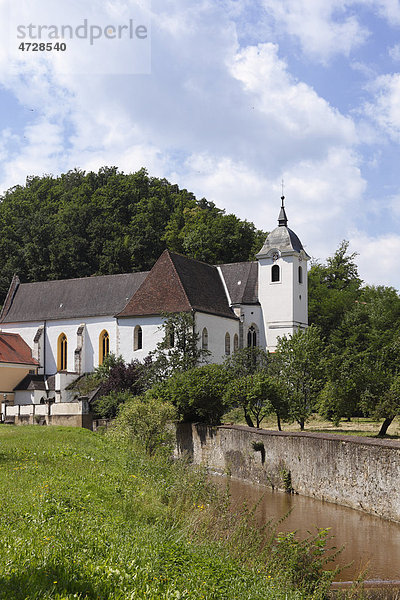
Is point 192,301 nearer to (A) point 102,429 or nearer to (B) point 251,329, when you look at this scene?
(B) point 251,329

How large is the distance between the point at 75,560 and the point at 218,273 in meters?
50.8

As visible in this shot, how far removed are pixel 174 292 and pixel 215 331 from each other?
4.42 metres

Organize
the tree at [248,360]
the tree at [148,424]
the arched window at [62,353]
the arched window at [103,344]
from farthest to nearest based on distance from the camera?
the arched window at [62,353] → the arched window at [103,344] → the tree at [248,360] → the tree at [148,424]

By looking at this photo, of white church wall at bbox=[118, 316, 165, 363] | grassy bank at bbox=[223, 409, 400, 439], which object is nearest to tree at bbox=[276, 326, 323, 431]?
grassy bank at bbox=[223, 409, 400, 439]

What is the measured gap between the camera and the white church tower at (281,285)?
184ft

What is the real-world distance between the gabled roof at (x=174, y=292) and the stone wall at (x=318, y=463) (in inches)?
944

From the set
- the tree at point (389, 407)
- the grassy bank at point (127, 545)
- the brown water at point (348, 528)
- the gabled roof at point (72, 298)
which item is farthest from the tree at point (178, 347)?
the grassy bank at point (127, 545)

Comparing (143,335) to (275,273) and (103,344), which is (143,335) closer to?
(103,344)

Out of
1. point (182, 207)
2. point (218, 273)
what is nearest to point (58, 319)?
point (218, 273)

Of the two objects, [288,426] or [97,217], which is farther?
[97,217]

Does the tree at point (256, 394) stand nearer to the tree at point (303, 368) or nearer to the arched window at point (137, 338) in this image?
the tree at point (303, 368)

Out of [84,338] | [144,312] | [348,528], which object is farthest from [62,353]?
[348,528]

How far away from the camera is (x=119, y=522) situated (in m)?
9.84

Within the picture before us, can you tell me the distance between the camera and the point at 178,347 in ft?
149
